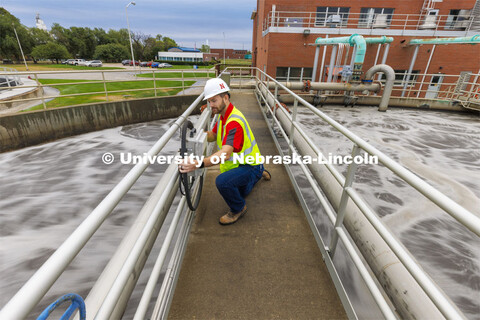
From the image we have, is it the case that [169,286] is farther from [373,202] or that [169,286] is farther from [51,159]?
[51,159]

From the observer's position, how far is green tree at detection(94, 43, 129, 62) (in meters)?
74.9

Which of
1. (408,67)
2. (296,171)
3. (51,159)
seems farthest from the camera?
(408,67)

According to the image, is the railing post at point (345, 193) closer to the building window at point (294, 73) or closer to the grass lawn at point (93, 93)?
the grass lawn at point (93, 93)

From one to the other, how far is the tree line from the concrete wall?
229ft

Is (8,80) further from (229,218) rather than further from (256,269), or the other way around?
(256,269)

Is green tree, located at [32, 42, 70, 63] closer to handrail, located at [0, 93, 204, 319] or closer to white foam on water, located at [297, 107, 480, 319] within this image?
white foam on water, located at [297, 107, 480, 319]

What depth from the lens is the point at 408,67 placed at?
18.1m

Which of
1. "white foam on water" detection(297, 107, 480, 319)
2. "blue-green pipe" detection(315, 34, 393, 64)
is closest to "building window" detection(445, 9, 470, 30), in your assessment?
"blue-green pipe" detection(315, 34, 393, 64)

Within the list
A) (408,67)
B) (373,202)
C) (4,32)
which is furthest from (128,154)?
(4,32)

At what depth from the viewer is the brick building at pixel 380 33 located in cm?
1706

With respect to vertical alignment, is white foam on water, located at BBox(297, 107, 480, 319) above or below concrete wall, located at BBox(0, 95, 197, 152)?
below

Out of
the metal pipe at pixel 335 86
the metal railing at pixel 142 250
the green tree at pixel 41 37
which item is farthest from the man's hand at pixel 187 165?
the green tree at pixel 41 37

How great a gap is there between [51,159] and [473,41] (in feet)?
74.6

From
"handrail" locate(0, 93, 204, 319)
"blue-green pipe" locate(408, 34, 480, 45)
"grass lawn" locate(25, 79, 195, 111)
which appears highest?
"blue-green pipe" locate(408, 34, 480, 45)
